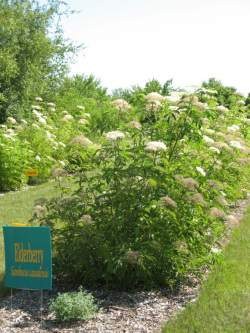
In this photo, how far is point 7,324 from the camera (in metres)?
4.89

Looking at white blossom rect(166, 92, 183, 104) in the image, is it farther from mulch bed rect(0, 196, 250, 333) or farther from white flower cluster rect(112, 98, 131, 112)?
mulch bed rect(0, 196, 250, 333)

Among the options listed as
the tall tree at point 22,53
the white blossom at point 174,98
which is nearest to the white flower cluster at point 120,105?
the white blossom at point 174,98

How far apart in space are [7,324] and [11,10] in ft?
45.0

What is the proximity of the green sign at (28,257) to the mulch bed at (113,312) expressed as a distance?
27 cm

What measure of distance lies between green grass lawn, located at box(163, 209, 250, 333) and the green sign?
1.10 meters

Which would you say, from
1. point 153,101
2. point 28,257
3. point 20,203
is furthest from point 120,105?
point 20,203

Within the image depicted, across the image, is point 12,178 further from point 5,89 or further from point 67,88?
point 67,88

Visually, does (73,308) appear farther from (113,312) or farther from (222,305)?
(222,305)

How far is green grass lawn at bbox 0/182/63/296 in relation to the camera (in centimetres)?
932

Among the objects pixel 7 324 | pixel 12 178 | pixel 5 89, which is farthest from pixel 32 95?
pixel 7 324

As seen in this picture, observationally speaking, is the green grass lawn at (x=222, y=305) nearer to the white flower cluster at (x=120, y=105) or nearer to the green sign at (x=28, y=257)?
the green sign at (x=28, y=257)

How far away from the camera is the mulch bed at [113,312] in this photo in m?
4.77

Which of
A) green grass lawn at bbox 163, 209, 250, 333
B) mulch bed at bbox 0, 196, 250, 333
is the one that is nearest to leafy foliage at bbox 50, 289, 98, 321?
mulch bed at bbox 0, 196, 250, 333

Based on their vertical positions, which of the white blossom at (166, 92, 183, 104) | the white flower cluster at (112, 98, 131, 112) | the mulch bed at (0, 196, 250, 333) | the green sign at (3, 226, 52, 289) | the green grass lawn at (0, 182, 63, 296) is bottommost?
the mulch bed at (0, 196, 250, 333)
